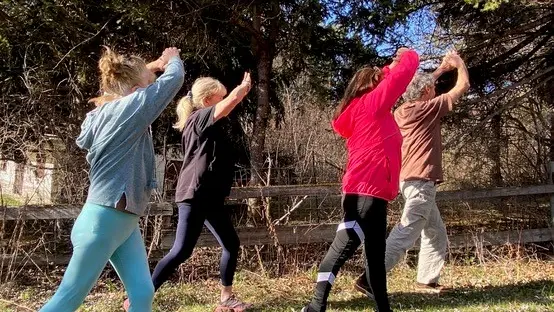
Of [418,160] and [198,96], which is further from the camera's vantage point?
[418,160]

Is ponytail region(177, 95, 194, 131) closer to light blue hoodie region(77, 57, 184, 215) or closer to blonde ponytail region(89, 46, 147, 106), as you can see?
blonde ponytail region(89, 46, 147, 106)

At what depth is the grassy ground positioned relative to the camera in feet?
14.2

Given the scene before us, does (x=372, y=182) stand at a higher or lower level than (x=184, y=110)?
lower

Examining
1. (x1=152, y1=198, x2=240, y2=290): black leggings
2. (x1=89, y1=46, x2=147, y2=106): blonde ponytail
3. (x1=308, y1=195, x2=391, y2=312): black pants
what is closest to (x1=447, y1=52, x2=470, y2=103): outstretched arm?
(x1=308, y1=195, x2=391, y2=312): black pants

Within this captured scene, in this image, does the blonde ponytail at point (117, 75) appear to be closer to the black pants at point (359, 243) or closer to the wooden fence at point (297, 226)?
the black pants at point (359, 243)

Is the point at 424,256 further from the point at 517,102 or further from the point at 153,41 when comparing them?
the point at 153,41

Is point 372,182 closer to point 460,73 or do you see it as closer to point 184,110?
point 460,73

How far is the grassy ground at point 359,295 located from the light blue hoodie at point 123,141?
6.65 ft

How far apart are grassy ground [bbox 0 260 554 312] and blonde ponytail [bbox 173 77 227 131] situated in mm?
1578

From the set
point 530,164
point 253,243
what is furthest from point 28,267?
point 530,164

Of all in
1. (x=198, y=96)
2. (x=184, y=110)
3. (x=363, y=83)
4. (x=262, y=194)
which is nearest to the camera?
(x=363, y=83)

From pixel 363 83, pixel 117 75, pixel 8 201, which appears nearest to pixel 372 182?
pixel 363 83

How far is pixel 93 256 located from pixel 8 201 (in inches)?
143

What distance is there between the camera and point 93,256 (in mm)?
2545
